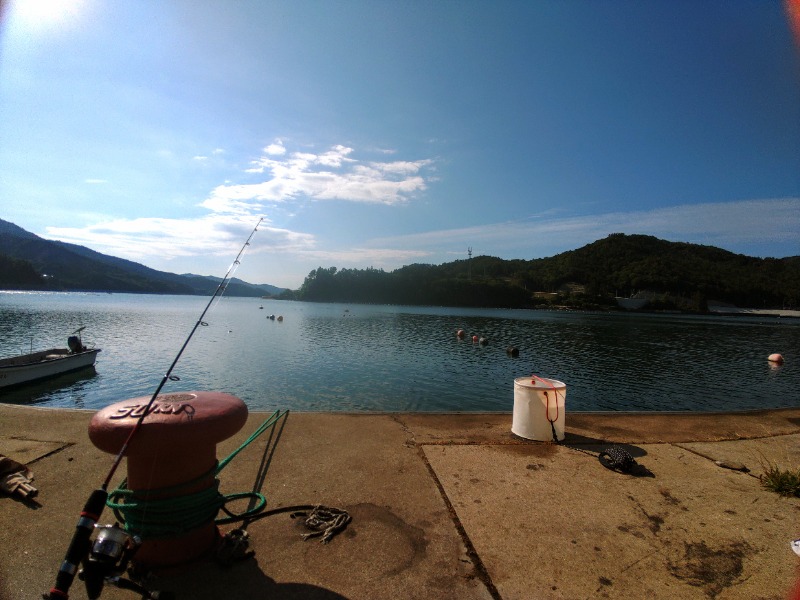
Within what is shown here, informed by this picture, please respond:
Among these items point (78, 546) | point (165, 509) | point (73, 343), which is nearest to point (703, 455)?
point (165, 509)

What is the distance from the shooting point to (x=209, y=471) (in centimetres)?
311

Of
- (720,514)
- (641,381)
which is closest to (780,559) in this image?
(720,514)

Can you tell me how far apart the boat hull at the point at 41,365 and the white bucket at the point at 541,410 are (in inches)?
890

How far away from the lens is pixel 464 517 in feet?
12.7

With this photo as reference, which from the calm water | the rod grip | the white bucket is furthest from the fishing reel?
the calm water

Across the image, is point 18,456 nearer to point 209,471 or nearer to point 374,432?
point 209,471

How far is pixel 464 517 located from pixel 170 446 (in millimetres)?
2675

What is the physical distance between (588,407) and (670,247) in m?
220

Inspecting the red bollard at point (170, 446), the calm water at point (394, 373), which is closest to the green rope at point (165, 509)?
the red bollard at point (170, 446)

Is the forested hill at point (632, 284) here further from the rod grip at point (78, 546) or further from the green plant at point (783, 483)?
the rod grip at point (78, 546)

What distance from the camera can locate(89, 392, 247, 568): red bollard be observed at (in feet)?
9.14

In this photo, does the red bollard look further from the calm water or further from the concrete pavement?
the calm water

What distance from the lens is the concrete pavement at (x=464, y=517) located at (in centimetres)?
294

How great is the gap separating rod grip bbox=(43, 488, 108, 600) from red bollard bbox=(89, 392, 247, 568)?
0.45 metres
